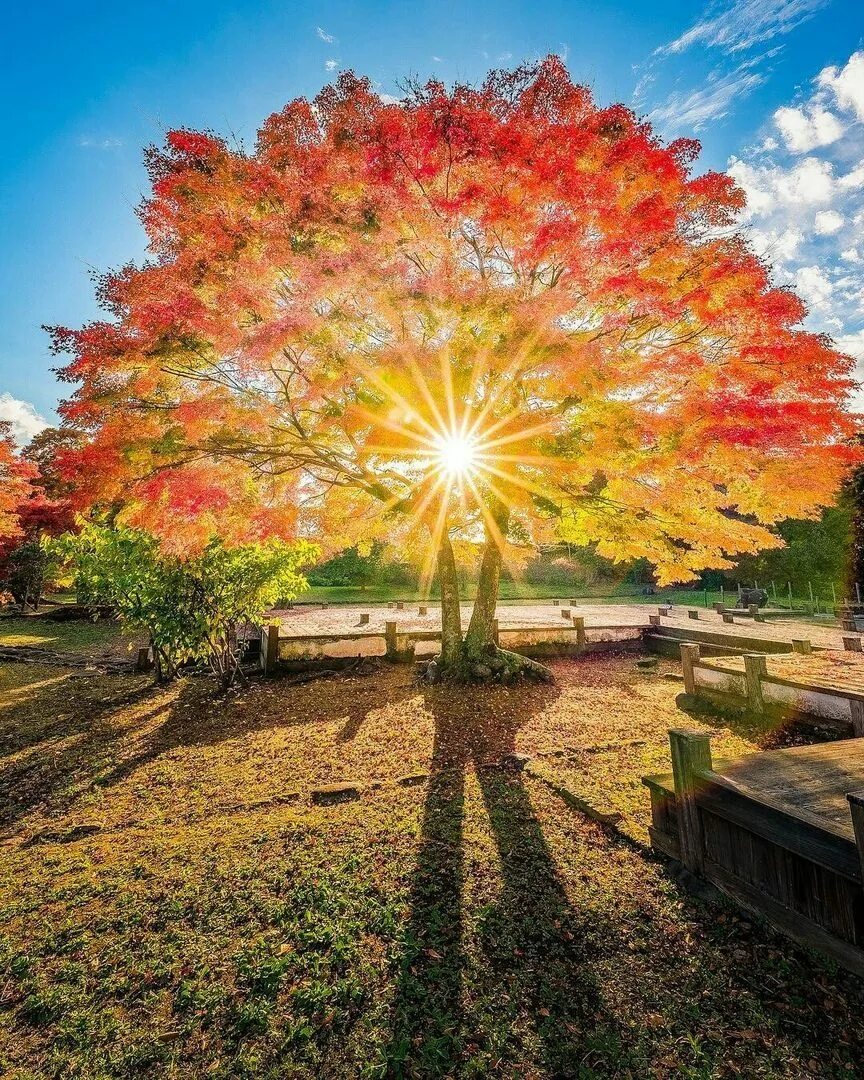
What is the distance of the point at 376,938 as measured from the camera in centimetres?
328

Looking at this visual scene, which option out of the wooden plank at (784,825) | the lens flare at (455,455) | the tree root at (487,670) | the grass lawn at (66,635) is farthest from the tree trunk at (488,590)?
the grass lawn at (66,635)

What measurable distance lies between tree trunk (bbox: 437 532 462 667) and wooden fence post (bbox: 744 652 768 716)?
218 inches

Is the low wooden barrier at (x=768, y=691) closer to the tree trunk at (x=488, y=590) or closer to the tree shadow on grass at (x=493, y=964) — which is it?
the tree trunk at (x=488, y=590)

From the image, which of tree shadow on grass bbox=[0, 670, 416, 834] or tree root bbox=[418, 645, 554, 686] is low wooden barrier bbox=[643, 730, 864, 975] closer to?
tree shadow on grass bbox=[0, 670, 416, 834]

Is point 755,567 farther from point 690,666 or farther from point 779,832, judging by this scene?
point 779,832

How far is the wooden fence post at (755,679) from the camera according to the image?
314 inches

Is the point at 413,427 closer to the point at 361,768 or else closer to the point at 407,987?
the point at 361,768

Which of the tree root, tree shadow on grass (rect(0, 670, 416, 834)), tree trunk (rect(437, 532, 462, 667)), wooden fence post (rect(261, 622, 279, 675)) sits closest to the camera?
tree shadow on grass (rect(0, 670, 416, 834))

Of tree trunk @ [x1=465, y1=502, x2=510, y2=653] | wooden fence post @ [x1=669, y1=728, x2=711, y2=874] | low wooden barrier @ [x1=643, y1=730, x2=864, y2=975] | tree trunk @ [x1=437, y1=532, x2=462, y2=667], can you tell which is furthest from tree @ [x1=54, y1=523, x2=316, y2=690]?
low wooden barrier @ [x1=643, y1=730, x2=864, y2=975]

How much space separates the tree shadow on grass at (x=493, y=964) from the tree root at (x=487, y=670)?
17.8ft

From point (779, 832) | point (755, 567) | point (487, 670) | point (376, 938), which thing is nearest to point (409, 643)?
point (487, 670)

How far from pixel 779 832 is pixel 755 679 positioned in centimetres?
571

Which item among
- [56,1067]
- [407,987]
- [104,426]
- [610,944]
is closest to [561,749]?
[610,944]

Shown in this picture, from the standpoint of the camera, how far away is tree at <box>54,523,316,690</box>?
9.38m
